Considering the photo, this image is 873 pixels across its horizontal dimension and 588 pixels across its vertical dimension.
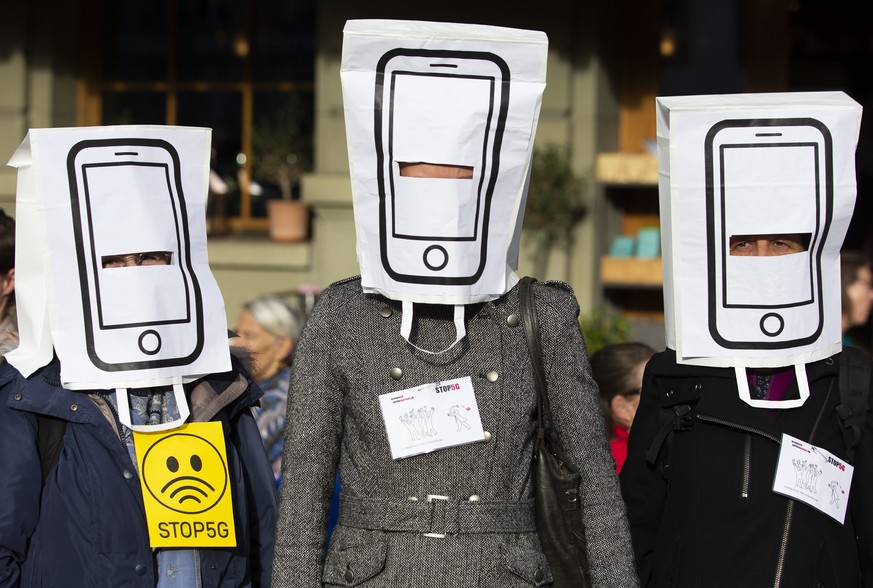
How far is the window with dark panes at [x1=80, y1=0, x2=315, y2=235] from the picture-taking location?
7457 mm

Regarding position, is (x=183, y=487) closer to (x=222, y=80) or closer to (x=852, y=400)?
(x=852, y=400)

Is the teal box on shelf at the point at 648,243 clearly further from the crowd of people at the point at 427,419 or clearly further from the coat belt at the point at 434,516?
the coat belt at the point at 434,516

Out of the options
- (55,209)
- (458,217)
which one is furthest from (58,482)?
(458,217)

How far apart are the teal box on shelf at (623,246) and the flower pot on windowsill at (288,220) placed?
185 cm

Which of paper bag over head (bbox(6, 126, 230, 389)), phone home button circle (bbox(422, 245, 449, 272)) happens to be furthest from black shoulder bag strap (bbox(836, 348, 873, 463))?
paper bag over head (bbox(6, 126, 230, 389))

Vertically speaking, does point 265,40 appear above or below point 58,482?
above

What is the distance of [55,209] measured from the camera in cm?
268

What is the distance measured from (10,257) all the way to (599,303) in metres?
4.26

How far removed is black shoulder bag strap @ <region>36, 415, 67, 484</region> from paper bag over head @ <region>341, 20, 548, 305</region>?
2.50 feet

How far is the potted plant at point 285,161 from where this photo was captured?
718cm

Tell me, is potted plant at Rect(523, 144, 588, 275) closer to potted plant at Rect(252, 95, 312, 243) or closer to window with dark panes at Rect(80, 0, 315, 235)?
potted plant at Rect(252, 95, 312, 243)

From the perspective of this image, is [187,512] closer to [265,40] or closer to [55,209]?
[55,209]

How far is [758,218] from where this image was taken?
2678 millimetres

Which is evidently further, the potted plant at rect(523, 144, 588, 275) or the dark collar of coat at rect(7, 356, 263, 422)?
the potted plant at rect(523, 144, 588, 275)
